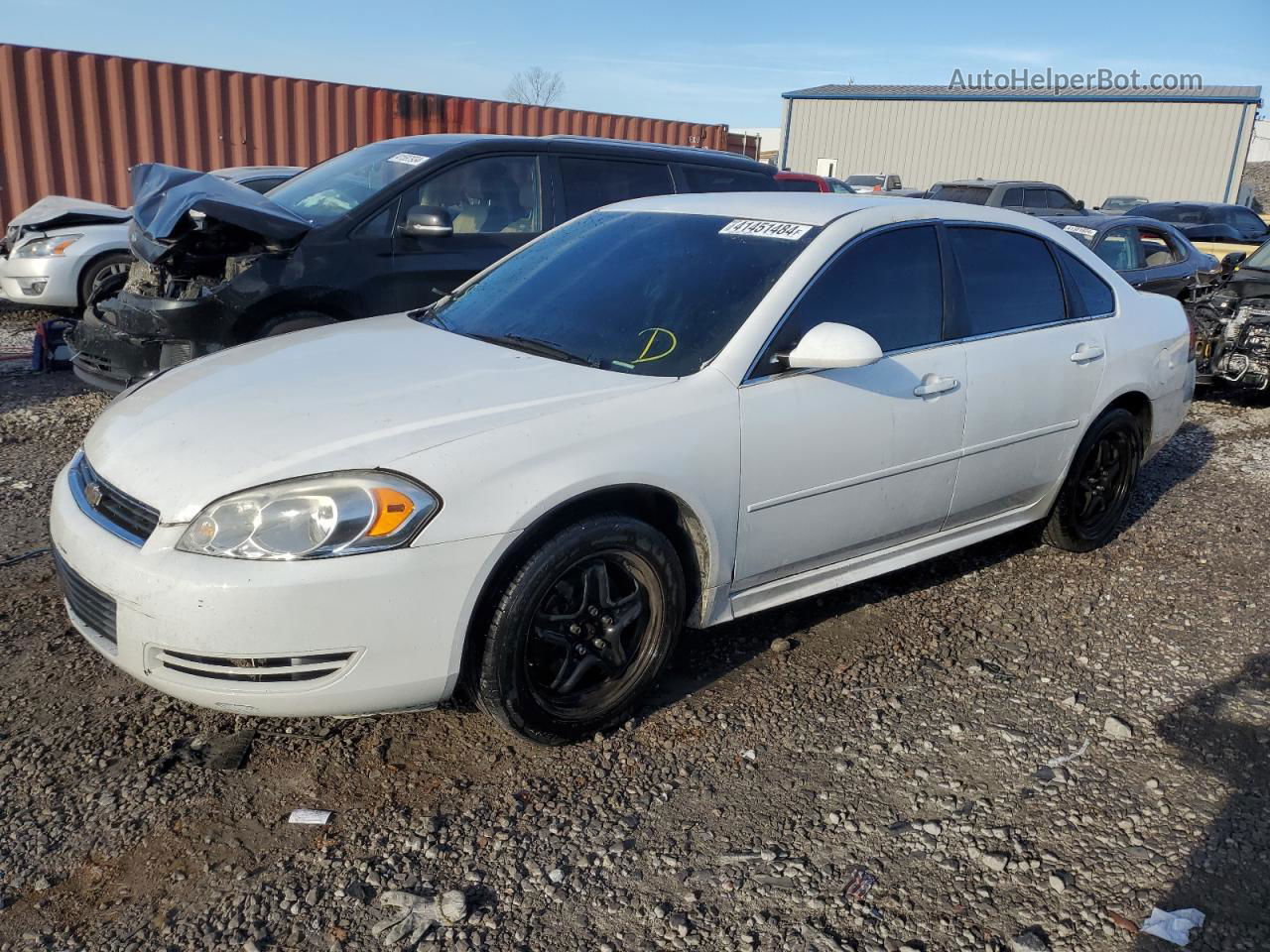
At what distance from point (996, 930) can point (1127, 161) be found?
35.8 metres

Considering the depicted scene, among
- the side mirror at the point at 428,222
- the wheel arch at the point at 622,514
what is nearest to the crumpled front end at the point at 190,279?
the side mirror at the point at 428,222

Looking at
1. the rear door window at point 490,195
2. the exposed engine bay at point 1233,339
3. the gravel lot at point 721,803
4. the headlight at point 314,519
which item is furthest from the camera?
the exposed engine bay at point 1233,339

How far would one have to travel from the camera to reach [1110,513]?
4980 millimetres

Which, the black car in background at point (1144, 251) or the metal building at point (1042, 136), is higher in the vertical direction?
the metal building at point (1042, 136)

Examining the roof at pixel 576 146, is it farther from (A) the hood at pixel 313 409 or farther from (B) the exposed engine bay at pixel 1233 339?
(B) the exposed engine bay at pixel 1233 339

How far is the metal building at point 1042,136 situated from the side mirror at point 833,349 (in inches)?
1305

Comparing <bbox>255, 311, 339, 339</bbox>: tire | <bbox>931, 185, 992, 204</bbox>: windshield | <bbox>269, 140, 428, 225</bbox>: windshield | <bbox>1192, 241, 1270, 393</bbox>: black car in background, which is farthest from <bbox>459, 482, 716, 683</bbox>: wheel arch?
<bbox>931, 185, 992, 204</bbox>: windshield

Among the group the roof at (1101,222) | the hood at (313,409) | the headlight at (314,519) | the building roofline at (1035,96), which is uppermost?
the building roofline at (1035,96)

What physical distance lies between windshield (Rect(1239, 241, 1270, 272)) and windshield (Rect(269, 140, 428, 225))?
6982 millimetres

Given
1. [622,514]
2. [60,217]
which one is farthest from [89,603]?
[60,217]

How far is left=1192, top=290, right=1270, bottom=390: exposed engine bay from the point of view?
8.12 meters

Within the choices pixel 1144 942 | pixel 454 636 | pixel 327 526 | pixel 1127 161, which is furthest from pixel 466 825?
pixel 1127 161

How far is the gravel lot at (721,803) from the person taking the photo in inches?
94.4

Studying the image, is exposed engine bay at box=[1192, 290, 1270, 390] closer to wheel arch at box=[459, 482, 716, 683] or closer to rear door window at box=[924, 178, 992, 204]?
wheel arch at box=[459, 482, 716, 683]
